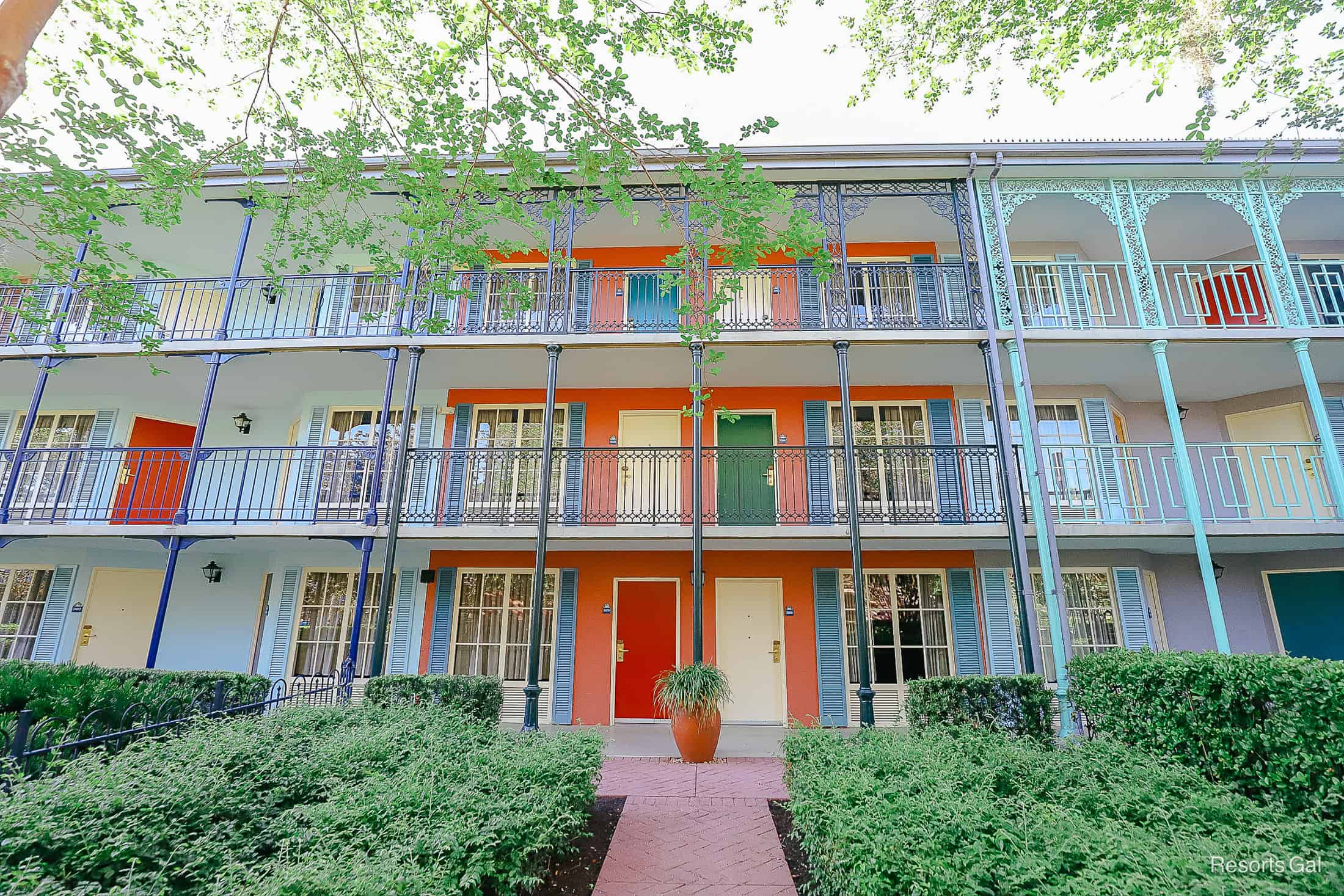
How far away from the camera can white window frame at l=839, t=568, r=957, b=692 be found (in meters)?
9.94

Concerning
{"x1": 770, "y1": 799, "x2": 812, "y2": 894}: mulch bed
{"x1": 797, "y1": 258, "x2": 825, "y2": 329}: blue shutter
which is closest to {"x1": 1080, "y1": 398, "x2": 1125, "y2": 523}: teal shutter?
{"x1": 797, "y1": 258, "x2": 825, "y2": 329}: blue shutter

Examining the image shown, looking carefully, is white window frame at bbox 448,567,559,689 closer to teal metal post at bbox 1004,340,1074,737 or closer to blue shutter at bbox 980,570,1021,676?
blue shutter at bbox 980,570,1021,676

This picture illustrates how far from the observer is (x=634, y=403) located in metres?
11.3

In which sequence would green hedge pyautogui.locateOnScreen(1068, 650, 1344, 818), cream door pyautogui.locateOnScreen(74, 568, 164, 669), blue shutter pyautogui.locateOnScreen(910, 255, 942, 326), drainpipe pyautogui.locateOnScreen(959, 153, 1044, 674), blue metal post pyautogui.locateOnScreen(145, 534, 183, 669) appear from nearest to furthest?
green hedge pyautogui.locateOnScreen(1068, 650, 1344, 818) → drainpipe pyautogui.locateOnScreen(959, 153, 1044, 674) → blue metal post pyautogui.locateOnScreen(145, 534, 183, 669) → blue shutter pyautogui.locateOnScreen(910, 255, 942, 326) → cream door pyautogui.locateOnScreen(74, 568, 164, 669)

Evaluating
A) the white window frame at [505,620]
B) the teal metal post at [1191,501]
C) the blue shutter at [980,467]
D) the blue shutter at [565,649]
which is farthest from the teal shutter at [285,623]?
the teal metal post at [1191,501]

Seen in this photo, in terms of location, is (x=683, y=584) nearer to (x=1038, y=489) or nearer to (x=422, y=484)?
(x=422, y=484)

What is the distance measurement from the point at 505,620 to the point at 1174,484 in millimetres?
11446

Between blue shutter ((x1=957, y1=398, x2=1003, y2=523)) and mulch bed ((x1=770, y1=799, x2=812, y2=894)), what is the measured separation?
5.59m

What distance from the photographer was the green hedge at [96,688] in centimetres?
614

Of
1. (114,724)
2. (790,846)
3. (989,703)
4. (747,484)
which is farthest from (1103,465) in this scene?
(114,724)

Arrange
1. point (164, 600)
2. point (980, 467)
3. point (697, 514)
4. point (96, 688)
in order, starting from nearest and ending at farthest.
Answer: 1. point (96, 688)
2. point (697, 514)
3. point (164, 600)
4. point (980, 467)

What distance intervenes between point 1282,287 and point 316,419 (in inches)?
651

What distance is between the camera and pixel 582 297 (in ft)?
37.4

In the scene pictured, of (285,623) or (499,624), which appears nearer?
(499,624)
